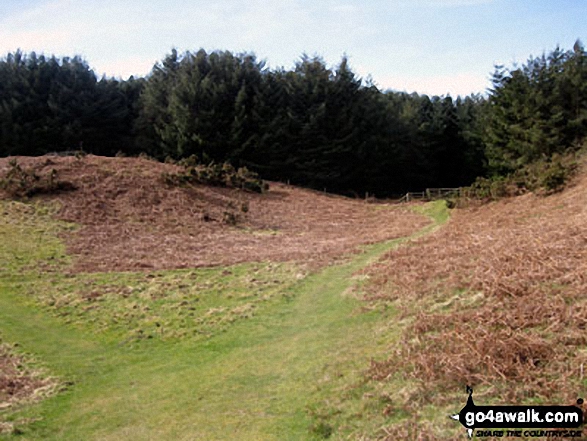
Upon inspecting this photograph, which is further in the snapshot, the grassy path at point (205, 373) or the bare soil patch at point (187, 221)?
the bare soil patch at point (187, 221)

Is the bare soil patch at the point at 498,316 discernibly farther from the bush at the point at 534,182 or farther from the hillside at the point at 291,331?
the bush at the point at 534,182

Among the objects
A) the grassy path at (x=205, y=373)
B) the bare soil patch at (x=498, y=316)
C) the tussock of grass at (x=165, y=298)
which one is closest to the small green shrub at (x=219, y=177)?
the tussock of grass at (x=165, y=298)

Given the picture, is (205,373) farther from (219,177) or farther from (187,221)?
(219,177)

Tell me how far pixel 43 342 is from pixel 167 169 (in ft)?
87.7

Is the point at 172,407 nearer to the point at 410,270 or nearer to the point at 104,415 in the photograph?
the point at 104,415

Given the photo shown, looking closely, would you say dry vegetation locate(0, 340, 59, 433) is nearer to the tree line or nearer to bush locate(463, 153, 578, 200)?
bush locate(463, 153, 578, 200)

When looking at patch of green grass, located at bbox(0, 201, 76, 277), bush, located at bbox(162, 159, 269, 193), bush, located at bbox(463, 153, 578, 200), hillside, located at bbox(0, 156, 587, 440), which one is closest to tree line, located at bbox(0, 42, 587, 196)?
bush, located at bbox(162, 159, 269, 193)

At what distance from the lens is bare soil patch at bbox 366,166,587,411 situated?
18.2ft

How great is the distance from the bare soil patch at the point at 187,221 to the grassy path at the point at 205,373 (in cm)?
592

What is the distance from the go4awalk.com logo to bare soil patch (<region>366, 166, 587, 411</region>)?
0.72 feet

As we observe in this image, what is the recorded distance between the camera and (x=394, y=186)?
62.1 metres

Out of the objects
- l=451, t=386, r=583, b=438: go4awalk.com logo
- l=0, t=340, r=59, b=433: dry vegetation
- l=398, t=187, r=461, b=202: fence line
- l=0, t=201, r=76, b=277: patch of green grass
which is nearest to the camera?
l=451, t=386, r=583, b=438: go4awalk.com logo

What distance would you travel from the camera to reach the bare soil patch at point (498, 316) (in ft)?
18.2

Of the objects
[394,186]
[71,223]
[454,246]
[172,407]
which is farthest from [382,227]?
[394,186]
